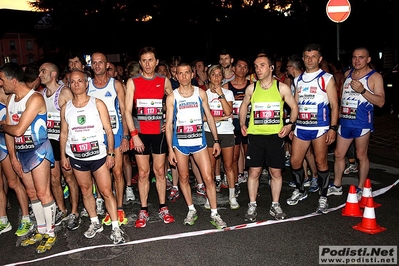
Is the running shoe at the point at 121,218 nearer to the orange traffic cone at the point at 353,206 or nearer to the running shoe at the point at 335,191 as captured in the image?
the orange traffic cone at the point at 353,206

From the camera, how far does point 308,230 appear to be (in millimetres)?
4938

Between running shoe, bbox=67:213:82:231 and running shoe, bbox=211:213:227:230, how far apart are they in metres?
1.90

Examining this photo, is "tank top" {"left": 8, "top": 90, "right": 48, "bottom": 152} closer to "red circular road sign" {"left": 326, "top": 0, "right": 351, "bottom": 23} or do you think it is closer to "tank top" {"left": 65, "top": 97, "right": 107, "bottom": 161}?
"tank top" {"left": 65, "top": 97, "right": 107, "bottom": 161}

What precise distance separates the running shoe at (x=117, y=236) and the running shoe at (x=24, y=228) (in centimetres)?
126

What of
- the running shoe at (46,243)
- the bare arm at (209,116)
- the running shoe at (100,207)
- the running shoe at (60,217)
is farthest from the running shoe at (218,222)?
the running shoe at (60,217)

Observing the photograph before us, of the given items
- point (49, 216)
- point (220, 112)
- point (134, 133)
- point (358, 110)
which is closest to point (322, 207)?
point (358, 110)

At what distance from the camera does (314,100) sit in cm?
562

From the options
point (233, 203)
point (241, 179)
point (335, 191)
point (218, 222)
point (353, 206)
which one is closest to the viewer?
point (218, 222)

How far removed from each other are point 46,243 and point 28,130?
1413 millimetres

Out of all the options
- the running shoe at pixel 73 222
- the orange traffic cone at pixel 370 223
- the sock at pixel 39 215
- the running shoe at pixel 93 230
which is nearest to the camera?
the orange traffic cone at pixel 370 223

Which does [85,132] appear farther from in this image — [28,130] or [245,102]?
[245,102]

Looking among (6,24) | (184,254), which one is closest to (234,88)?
(184,254)

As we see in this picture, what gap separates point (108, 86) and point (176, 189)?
2.22m

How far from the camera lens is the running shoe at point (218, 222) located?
5.12 meters
